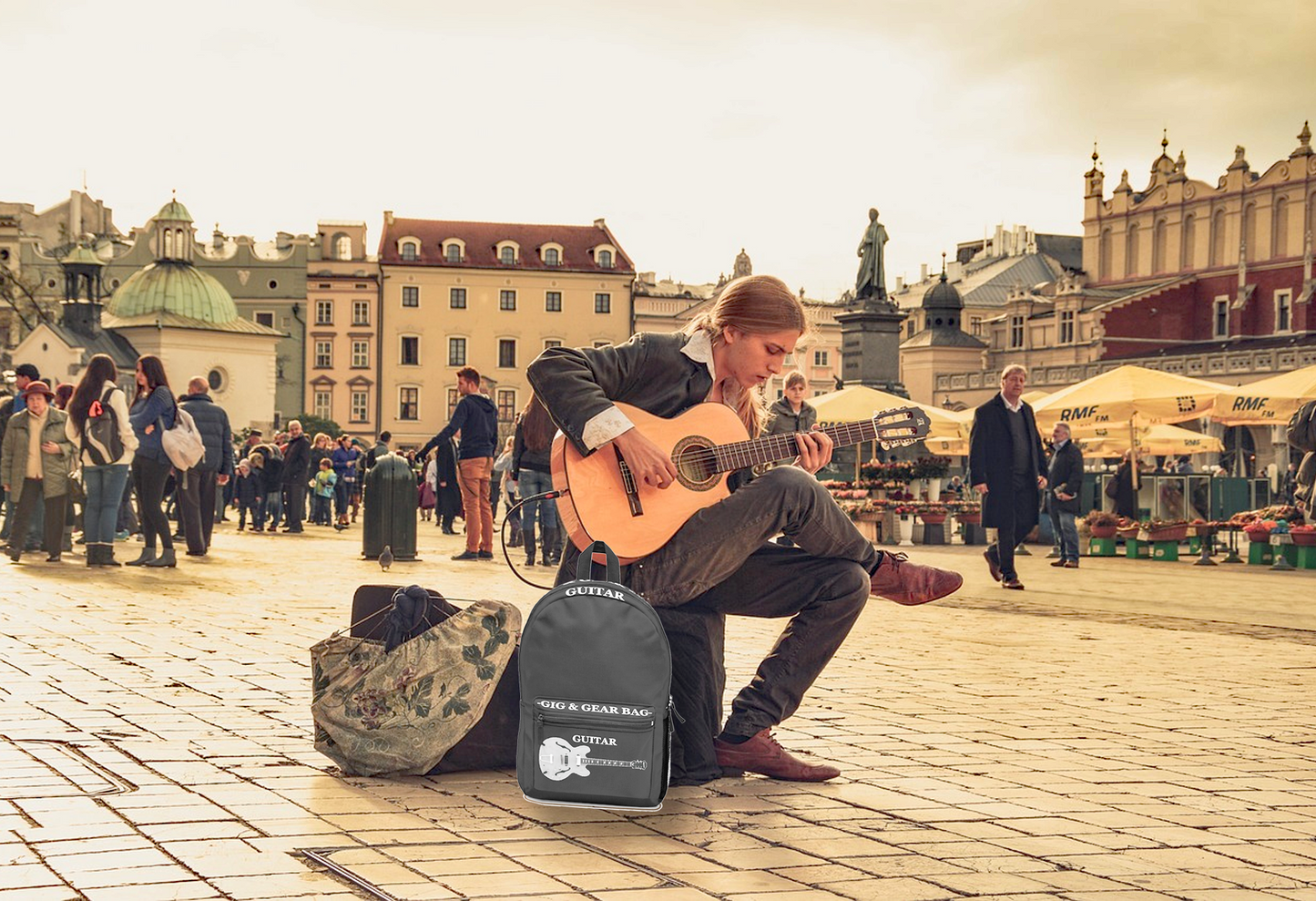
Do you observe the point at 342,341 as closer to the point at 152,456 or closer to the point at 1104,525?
the point at 1104,525

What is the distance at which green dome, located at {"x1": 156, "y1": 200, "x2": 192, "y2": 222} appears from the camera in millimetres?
82250

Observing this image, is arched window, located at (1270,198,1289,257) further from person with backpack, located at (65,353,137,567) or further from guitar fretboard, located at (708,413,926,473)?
guitar fretboard, located at (708,413,926,473)

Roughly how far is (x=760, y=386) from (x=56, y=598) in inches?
287

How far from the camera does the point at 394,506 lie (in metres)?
18.3

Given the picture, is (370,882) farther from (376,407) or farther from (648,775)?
(376,407)

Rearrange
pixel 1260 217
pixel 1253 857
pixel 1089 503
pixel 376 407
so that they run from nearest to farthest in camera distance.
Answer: pixel 1253 857 → pixel 1089 503 → pixel 1260 217 → pixel 376 407

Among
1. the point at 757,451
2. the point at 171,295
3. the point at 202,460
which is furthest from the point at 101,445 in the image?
the point at 171,295

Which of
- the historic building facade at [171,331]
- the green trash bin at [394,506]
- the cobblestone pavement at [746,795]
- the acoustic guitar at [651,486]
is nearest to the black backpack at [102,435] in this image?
the green trash bin at [394,506]

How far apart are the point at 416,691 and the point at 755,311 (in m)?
1.54

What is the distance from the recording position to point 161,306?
7994 centimetres

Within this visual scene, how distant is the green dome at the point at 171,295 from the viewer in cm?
8031

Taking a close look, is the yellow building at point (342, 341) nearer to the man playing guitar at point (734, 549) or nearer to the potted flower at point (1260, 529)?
the potted flower at point (1260, 529)

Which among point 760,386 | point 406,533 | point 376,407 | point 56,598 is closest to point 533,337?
point 376,407

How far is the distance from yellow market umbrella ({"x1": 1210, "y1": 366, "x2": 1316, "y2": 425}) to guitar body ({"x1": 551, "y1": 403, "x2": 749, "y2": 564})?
19648 millimetres
